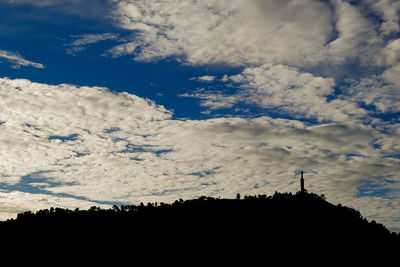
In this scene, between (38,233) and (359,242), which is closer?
(359,242)

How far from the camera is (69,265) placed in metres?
76.2

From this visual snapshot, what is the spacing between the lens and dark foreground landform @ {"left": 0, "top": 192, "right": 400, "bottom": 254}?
77.8 m

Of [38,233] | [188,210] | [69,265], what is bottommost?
[69,265]

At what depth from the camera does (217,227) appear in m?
84.6

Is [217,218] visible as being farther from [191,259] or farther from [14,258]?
[14,258]

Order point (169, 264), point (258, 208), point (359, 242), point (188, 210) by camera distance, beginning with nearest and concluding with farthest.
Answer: point (169, 264) < point (359, 242) < point (258, 208) < point (188, 210)

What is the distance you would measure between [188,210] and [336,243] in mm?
35704

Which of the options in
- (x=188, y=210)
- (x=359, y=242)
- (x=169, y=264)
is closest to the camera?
(x=169, y=264)

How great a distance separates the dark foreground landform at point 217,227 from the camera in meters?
77.8

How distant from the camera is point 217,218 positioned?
289 ft

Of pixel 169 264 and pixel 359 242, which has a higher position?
pixel 359 242

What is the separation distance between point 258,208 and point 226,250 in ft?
50.5

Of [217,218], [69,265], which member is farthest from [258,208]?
[69,265]

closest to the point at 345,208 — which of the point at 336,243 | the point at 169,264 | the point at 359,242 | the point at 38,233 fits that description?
the point at 359,242
